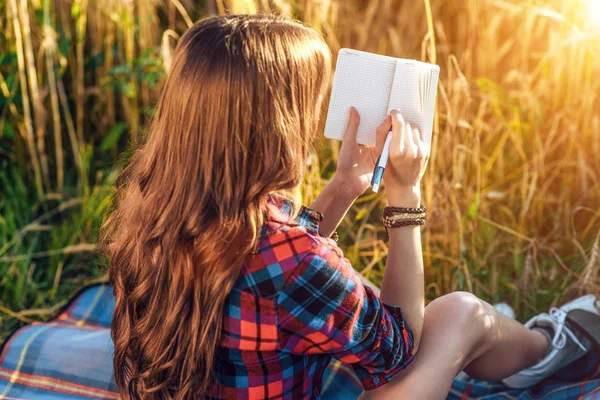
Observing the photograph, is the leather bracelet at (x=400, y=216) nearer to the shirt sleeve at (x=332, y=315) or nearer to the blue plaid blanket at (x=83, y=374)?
the shirt sleeve at (x=332, y=315)

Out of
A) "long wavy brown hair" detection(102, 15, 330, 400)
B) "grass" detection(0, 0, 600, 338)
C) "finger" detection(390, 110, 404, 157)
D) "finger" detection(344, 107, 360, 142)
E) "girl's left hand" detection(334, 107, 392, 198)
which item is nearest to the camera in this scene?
"long wavy brown hair" detection(102, 15, 330, 400)

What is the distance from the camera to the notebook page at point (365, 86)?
1.30 m

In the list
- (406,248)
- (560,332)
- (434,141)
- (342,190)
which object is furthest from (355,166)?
(560,332)

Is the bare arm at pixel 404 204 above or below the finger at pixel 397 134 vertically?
below

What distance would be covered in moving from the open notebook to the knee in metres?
0.33

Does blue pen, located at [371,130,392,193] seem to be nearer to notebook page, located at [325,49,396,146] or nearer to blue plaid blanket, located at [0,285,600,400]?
notebook page, located at [325,49,396,146]

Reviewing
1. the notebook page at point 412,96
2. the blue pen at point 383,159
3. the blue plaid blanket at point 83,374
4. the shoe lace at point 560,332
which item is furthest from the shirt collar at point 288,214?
the shoe lace at point 560,332

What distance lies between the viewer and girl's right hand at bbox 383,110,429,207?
1.21 metres

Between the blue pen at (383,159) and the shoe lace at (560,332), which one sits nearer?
the blue pen at (383,159)

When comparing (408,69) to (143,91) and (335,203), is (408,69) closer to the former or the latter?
(335,203)

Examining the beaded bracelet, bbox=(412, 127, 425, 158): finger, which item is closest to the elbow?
the beaded bracelet

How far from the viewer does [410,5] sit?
279cm

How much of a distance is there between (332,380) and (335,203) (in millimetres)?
473

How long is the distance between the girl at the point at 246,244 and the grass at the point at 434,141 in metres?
0.66
